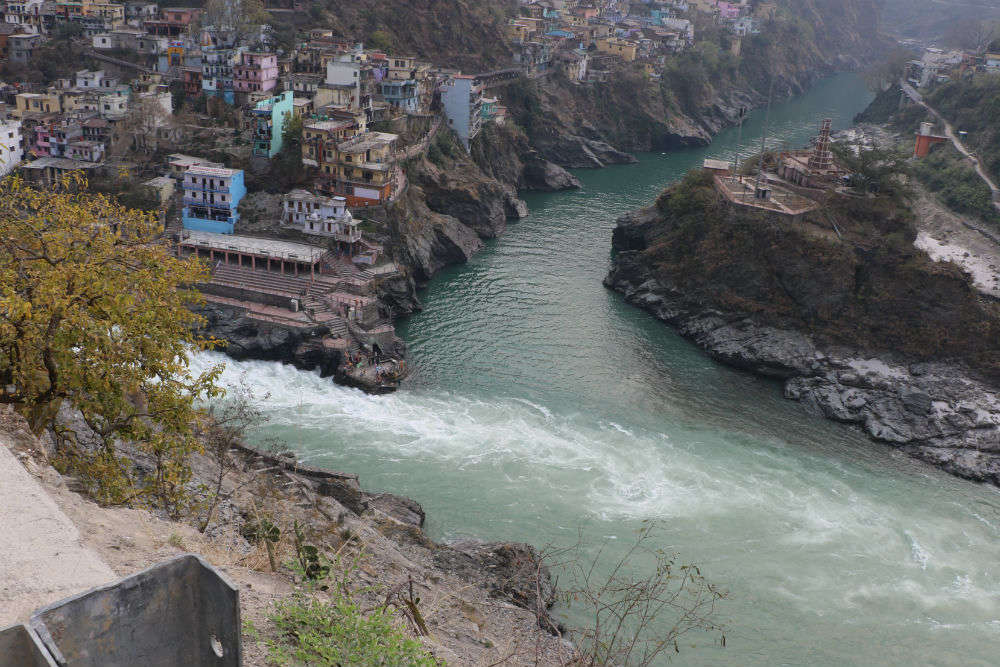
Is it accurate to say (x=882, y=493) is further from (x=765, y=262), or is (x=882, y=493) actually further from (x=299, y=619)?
(x=299, y=619)

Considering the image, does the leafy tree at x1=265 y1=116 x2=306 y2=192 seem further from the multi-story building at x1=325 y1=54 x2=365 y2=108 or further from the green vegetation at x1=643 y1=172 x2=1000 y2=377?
the green vegetation at x1=643 y1=172 x2=1000 y2=377

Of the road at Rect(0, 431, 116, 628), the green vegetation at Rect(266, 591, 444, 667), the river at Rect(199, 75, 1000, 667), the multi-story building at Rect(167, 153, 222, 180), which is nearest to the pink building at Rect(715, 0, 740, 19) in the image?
the river at Rect(199, 75, 1000, 667)

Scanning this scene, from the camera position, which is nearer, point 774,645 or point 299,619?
point 299,619

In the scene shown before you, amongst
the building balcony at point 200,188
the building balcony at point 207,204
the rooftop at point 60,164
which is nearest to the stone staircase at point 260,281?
the building balcony at point 207,204

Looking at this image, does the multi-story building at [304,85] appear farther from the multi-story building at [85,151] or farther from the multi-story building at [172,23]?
the multi-story building at [172,23]

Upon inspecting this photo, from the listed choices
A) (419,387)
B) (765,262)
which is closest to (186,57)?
(419,387)

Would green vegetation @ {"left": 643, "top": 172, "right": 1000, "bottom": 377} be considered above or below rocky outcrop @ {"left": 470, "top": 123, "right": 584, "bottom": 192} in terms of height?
below
